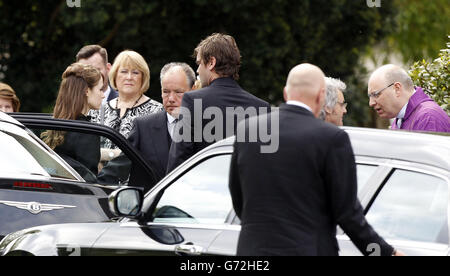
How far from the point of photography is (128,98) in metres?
8.70

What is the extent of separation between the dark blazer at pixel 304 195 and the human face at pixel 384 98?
3452 mm

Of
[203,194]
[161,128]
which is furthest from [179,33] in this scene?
[203,194]

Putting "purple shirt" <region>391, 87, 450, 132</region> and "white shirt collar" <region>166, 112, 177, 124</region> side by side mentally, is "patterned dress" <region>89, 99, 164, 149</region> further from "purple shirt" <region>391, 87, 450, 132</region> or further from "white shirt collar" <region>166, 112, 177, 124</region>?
"purple shirt" <region>391, 87, 450, 132</region>

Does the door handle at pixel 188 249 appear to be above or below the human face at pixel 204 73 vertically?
below

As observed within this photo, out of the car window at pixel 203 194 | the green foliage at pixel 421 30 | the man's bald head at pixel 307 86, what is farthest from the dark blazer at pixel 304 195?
the green foliage at pixel 421 30

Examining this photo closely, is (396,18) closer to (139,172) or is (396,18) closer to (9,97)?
(9,97)

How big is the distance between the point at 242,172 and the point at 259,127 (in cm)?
21

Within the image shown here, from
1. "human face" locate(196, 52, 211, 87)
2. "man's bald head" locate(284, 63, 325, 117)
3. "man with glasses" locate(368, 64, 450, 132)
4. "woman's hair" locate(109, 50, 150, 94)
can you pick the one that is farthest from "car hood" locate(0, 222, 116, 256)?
"woman's hair" locate(109, 50, 150, 94)

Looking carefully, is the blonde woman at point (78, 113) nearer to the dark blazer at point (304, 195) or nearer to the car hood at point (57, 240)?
the car hood at point (57, 240)

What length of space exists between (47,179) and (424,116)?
8.95 feet

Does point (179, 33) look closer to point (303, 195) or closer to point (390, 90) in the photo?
point (390, 90)

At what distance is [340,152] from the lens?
163 inches

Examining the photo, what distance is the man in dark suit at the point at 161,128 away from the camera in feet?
24.6

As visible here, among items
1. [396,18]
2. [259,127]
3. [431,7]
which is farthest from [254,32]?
[259,127]
